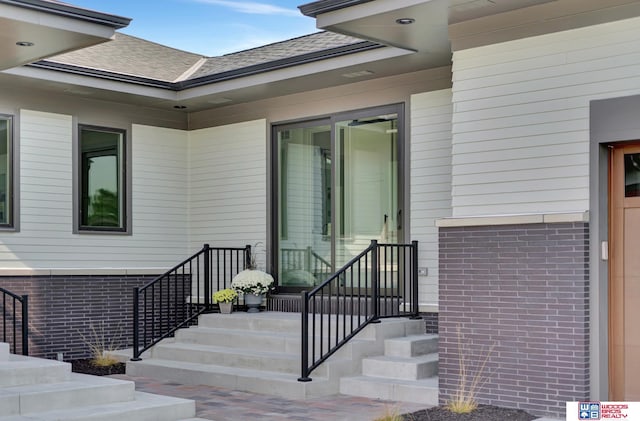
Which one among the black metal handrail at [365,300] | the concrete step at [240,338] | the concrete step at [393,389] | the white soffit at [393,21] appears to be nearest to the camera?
the white soffit at [393,21]

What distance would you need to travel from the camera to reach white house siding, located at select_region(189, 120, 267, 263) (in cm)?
1114

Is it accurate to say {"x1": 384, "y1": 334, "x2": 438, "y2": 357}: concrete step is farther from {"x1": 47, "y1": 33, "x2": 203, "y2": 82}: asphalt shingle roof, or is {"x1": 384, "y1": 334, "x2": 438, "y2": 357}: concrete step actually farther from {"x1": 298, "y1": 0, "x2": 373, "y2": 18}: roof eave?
{"x1": 47, "y1": 33, "x2": 203, "y2": 82}: asphalt shingle roof

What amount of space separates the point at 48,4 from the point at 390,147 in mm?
4406

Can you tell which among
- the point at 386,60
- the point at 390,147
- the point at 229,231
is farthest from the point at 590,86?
the point at 229,231

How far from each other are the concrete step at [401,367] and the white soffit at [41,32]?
162 inches

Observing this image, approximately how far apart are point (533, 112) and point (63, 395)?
4.61 meters

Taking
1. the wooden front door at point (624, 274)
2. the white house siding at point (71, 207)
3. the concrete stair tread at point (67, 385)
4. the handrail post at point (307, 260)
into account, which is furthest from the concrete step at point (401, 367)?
the white house siding at point (71, 207)

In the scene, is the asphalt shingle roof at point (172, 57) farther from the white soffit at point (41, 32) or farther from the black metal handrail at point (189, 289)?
the black metal handrail at point (189, 289)

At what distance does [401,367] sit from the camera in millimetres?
8133

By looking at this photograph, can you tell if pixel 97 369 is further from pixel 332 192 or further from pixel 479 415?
pixel 479 415

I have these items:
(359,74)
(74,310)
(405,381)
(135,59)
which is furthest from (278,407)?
(135,59)

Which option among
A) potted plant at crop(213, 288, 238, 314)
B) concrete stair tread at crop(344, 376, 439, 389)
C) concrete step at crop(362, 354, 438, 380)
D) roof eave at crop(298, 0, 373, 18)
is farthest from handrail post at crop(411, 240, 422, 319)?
roof eave at crop(298, 0, 373, 18)

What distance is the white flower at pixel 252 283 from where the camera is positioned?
10.4 m

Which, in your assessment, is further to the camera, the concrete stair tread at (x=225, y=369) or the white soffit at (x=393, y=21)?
the concrete stair tread at (x=225, y=369)
